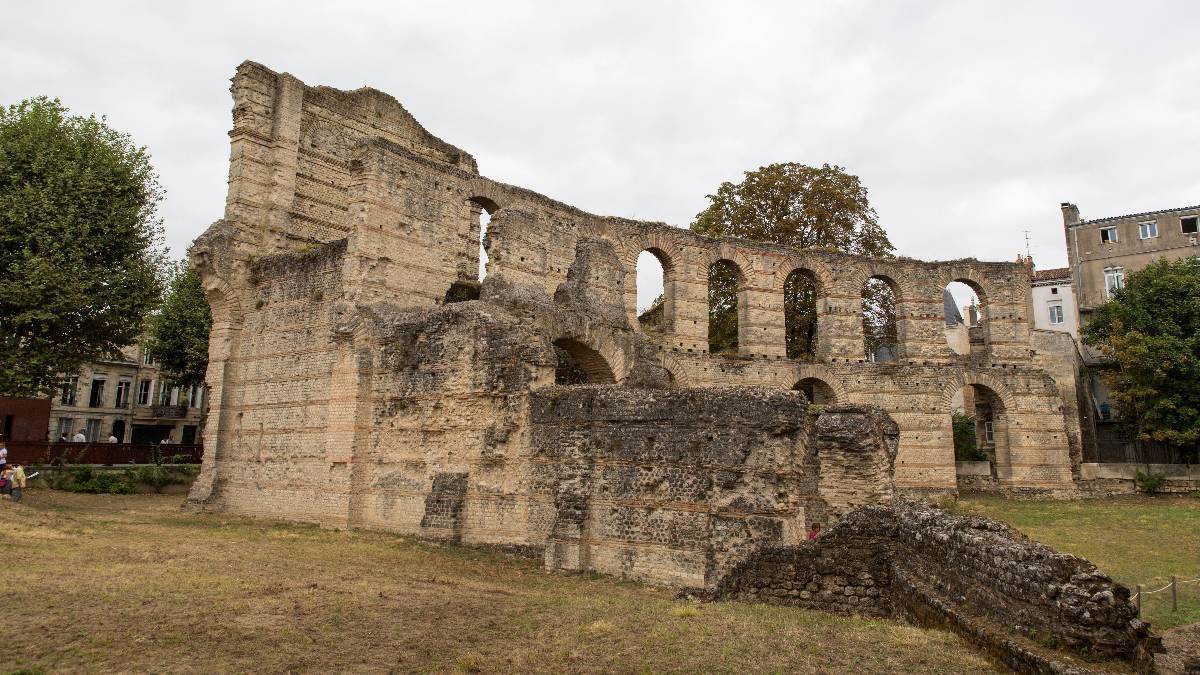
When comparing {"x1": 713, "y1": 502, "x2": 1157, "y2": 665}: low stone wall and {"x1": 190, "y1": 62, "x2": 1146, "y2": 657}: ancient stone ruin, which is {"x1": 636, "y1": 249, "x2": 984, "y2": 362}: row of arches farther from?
{"x1": 713, "y1": 502, "x2": 1157, "y2": 665}: low stone wall

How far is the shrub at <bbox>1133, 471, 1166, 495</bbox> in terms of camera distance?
2522cm

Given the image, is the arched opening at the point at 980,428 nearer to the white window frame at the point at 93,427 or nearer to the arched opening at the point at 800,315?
the arched opening at the point at 800,315

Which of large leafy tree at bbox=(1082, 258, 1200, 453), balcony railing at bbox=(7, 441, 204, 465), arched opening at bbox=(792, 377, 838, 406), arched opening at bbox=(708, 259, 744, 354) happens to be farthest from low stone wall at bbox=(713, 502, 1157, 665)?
large leafy tree at bbox=(1082, 258, 1200, 453)

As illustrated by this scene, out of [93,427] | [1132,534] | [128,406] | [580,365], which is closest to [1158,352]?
[1132,534]

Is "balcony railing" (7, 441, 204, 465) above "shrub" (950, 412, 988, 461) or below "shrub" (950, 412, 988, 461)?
below

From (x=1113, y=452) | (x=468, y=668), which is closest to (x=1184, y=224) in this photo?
(x=1113, y=452)

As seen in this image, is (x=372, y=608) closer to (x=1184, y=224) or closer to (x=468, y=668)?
(x=468, y=668)

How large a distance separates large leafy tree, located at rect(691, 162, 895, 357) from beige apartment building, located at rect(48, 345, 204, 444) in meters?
27.2

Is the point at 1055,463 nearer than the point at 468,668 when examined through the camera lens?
No

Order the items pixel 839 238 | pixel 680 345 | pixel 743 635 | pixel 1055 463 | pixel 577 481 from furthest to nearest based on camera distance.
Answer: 1. pixel 839 238
2. pixel 1055 463
3. pixel 680 345
4. pixel 577 481
5. pixel 743 635

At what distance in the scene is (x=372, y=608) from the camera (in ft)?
26.0

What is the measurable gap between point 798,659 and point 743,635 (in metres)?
0.83

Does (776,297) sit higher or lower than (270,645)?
higher

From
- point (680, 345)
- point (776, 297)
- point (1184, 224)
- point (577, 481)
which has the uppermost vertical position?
point (1184, 224)
